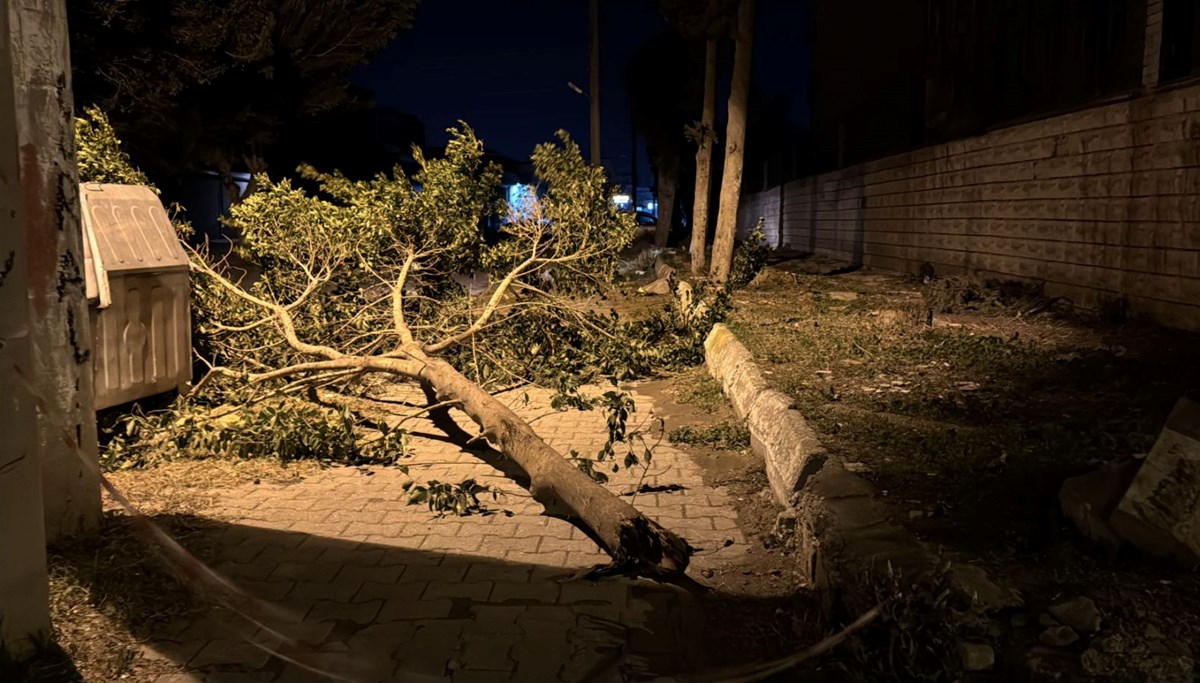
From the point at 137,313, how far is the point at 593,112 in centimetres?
1783

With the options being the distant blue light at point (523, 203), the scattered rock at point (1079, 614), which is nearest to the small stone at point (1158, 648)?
the scattered rock at point (1079, 614)

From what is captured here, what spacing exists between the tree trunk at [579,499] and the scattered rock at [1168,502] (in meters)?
1.69

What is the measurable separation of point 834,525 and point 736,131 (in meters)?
11.3

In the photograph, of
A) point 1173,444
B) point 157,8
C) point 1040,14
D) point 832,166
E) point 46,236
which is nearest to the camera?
point 1173,444

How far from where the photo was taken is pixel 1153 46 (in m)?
7.25

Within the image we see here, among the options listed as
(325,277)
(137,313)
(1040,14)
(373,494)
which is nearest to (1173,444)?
(373,494)

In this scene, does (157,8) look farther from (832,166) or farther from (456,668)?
(456,668)

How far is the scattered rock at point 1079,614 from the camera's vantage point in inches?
94.8

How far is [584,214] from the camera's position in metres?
8.02

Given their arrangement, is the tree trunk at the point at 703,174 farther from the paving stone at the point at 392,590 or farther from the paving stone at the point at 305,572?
the paving stone at the point at 392,590

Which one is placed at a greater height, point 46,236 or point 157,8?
point 157,8

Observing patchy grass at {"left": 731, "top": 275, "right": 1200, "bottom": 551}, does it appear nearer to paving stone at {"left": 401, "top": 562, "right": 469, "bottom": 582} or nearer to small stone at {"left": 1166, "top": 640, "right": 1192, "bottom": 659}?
small stone at {"left": 1166, "top": 640, "right": 1192, "bottom": 659}

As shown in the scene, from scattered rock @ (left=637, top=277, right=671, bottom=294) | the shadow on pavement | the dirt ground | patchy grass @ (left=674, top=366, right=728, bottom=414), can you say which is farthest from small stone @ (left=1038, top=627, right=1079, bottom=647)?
scattered rock @ (left=637, top=277, right=671, bottom=294)

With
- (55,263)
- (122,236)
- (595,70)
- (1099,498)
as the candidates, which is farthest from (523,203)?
(595,70)
